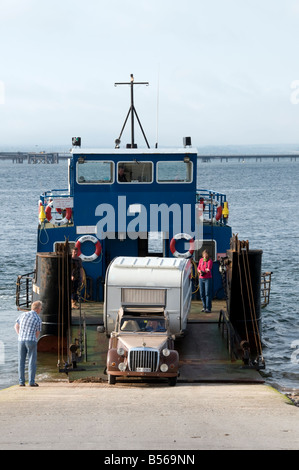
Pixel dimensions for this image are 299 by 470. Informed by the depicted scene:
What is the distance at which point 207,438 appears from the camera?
10.2m

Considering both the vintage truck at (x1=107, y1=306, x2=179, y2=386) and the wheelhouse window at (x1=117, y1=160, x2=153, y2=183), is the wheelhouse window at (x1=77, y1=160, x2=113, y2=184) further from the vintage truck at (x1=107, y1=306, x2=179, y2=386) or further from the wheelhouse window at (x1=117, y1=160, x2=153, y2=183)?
the vintage truck at (x1=107, y1=306, x2=179, y2=386)

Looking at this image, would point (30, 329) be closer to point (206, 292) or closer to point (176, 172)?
point (206, 292)

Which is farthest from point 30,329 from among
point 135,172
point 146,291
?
point 135,172

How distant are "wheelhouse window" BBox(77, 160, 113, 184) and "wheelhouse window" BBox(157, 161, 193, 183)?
1.39m

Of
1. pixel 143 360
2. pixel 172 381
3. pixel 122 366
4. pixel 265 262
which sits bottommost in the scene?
pixel 265 262

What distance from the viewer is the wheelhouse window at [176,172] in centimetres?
2205

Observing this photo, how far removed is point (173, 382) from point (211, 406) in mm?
2573

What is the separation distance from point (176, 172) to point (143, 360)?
8.23 metres

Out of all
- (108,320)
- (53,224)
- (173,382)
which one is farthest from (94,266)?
(173,382)

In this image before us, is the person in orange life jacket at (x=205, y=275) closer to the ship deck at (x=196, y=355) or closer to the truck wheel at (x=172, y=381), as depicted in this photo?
the ship deck at (x=196, y=355)

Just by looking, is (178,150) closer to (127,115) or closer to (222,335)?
(127,115)

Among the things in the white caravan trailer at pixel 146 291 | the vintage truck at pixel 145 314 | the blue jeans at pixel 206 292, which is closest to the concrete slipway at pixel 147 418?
the vintage truck at pixel 145 314

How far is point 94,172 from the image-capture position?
870 inches

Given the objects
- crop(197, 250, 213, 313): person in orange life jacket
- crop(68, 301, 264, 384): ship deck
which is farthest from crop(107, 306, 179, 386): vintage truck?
crop(197, 250, 213, 313): person in orange life jacket
